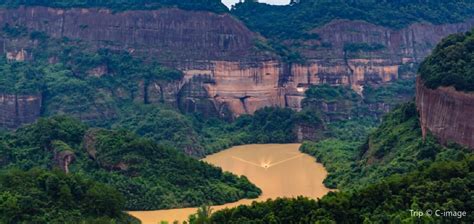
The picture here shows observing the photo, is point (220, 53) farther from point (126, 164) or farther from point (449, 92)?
point (449, 92)

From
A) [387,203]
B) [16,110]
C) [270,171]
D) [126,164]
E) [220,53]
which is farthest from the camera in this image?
[220,53]

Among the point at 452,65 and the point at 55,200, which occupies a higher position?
the point at 452,65

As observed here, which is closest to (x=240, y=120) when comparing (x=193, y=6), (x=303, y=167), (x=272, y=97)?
(x=272, y=97)

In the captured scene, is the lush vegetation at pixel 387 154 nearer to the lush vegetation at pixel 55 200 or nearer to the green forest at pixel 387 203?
the green forest at pixel 387 203

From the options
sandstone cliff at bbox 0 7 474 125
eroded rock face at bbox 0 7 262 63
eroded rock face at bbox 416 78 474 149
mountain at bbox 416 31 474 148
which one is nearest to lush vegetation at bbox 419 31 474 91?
mountain at bbox 416 31 474 148

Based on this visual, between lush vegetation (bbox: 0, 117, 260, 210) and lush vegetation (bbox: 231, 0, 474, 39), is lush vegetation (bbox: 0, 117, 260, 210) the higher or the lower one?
the lower one

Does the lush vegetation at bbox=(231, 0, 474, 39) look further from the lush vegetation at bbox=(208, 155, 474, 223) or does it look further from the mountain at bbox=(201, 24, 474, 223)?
the lush vegetation at bbox=(208, 155, 474, 223)

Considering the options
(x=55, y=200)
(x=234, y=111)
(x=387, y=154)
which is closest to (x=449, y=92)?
(x=387, y=154)

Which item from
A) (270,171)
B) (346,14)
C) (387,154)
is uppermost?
(346,14)
